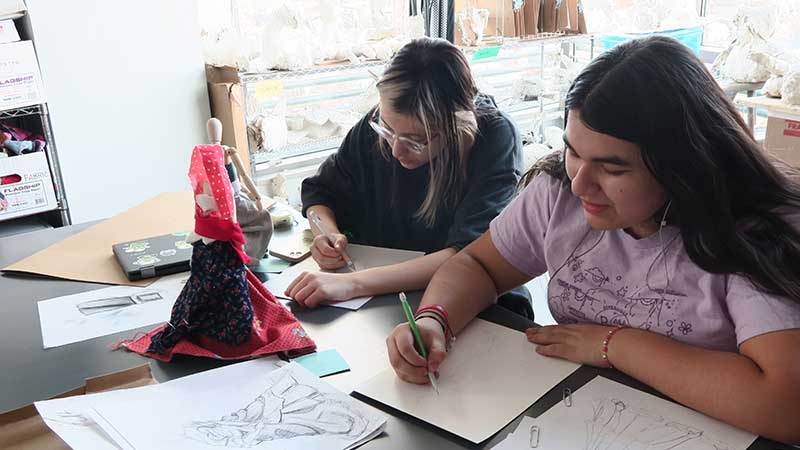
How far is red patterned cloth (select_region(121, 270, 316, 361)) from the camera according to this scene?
1.09 m

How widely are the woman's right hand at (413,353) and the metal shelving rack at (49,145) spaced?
1.82 metres

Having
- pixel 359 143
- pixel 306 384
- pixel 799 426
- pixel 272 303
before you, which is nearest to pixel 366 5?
pixel 359 143

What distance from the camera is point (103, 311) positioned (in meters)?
1.27

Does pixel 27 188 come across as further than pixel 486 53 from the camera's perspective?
No

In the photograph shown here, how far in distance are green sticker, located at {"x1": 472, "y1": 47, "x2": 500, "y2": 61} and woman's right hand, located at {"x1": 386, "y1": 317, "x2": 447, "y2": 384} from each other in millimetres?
2412

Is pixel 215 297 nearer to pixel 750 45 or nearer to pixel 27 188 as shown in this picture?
pixel 27 188

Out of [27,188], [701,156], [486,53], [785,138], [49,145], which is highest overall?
[701,156]

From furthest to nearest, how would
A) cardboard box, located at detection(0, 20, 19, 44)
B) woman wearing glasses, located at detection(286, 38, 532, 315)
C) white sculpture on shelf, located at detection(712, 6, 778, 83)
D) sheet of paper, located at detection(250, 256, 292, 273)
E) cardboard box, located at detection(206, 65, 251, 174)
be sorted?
white sculpture on shelf, located at detection(712, 6, 778, 83), cardboard box, located at detection(206, 65, 251, 174), cardboard box, located at detection(0, 20, 19, 44), sheet of paper, located at detection(250, 256, 292, 273), woman wearing glasses, located at detection(286, 38, 532, 315)

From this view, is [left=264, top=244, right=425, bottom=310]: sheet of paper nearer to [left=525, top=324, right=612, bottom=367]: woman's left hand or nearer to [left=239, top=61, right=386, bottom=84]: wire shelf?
[left=525, top=324, right=612, bottom=367]: woman's left hand

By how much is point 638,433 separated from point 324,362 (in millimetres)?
449

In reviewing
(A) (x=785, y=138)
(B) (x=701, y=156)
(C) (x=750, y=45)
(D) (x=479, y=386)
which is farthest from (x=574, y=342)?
(C) (x=750, y=45)

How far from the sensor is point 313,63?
2.94 m

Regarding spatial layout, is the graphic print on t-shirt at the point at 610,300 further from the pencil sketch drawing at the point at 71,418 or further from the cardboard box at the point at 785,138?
the cardboard box at the point at 785,138

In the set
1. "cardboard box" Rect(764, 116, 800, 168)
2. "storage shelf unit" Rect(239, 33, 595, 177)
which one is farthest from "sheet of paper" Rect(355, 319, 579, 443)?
"cardboard box" Rect(764, 116, 800, 168)
